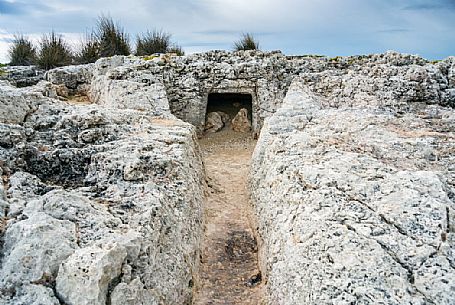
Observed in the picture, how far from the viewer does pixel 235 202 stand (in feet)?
23.4

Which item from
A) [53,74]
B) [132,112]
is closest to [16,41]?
[53,74]

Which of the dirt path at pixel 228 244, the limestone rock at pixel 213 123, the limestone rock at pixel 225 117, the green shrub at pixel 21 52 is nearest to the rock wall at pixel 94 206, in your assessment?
the dirt path at pixel 228 244

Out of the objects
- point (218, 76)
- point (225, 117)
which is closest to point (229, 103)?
point (225, 117)

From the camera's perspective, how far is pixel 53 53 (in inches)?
599

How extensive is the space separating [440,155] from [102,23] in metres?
13.0

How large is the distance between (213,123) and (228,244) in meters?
5.59

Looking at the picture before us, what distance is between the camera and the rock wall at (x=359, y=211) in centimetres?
345

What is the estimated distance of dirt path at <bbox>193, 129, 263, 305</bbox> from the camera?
16.7ft

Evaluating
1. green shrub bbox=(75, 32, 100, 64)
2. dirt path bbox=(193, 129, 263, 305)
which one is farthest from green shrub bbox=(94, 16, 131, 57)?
dirt path bbox=(193, 129, 263, 305)

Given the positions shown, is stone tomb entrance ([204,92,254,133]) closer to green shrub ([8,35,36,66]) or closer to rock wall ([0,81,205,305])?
rock wall ([0,81,205,305])

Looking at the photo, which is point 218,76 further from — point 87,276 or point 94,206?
point 87,276

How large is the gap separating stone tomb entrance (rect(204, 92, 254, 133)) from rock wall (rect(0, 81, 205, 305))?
13.2ft

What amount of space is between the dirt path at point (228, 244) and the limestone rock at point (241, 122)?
2219 mm

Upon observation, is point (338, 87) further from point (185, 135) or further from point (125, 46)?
point (125, 46)
